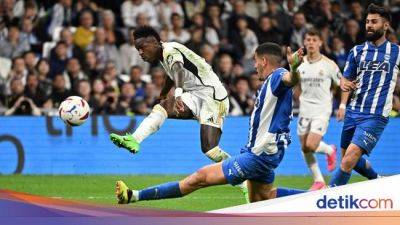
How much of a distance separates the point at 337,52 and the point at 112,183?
6.57 meters

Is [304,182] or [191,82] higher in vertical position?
[191,82]

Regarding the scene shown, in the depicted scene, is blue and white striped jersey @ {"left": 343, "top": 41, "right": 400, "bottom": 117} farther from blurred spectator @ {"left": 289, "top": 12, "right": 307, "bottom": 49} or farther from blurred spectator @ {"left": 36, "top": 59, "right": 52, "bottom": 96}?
blurred spectator @ {"left": 289, "top": 12, "right": 307, "bottom": 49}

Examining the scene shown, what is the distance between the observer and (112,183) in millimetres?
14844

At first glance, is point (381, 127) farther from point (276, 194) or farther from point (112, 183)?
point (112, 183)

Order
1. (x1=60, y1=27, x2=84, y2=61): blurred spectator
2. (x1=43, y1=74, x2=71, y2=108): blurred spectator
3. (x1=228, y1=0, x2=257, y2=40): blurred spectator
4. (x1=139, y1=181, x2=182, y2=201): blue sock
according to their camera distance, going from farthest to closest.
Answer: (x1=228, y1=0, x2=257, y2=40): blurred spectator < (x1=60, y1=27, x2=84, y2=61): blurred spectator < (x1=43, y1=74, x2=71, y2=108): blurred spectator < (x1=139, y1=181, x2=182, y2=201): blue sock

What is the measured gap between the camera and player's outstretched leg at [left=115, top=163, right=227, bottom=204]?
9.23 metres

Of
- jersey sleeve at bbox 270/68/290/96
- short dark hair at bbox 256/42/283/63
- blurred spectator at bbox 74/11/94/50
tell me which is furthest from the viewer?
blurred spectator at bbox 74/11/94/50

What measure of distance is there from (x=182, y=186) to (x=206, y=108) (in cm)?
252

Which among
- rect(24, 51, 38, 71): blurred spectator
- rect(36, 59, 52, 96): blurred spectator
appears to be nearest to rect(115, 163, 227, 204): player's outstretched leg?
rect(36, 59, 52, 96): blurred spectator

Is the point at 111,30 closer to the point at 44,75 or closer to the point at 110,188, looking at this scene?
the point at 44,75

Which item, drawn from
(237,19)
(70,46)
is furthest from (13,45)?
(237,19)

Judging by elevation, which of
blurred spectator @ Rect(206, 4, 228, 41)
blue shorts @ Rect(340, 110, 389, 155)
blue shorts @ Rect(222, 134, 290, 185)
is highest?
blurred spectator @ Rect(206, 4, 228, 41)

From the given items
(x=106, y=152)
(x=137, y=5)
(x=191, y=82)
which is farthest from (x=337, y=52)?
(x=191, y=82)

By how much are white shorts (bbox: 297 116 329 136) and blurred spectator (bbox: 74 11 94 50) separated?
5.91 metres
